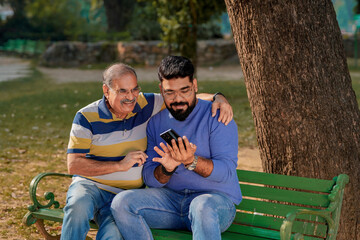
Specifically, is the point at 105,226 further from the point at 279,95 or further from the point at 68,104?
the point at 68,104

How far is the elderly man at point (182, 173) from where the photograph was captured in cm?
356

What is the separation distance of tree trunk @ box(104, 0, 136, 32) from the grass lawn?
9.21 metres

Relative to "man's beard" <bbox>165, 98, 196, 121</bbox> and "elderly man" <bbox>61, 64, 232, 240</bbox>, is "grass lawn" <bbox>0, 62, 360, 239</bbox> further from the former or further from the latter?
"man's beard" <bbox>165, 98, 196, 121</bbox>

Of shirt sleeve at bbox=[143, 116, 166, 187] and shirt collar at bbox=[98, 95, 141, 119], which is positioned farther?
shirt collar at bbox=[98, 95, 141, 119]

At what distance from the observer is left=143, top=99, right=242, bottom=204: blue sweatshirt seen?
3699mm

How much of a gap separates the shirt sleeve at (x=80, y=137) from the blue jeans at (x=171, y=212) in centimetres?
45

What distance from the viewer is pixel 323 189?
3773 mm

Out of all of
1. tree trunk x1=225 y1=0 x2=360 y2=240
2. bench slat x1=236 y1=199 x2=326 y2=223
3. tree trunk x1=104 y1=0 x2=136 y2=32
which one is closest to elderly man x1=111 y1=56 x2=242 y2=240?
bench slat x1=236 y1=199 x2=326 y2=223

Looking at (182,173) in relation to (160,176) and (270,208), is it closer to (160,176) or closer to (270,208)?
(160,176)

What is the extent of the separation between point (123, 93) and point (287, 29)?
1290mm

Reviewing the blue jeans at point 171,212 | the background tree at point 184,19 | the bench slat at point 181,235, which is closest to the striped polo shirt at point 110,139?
the blue jeans at point 171,212

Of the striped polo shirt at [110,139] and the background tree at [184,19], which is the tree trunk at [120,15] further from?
the striped polo shirt at [110,139]

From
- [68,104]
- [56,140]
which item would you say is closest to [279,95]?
[56,140]

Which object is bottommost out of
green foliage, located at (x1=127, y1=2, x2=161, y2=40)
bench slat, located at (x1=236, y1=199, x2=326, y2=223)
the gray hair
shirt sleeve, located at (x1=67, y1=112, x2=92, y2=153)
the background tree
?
bench slat, located at (x1=236, y1=199, x2=326, y2=223)
